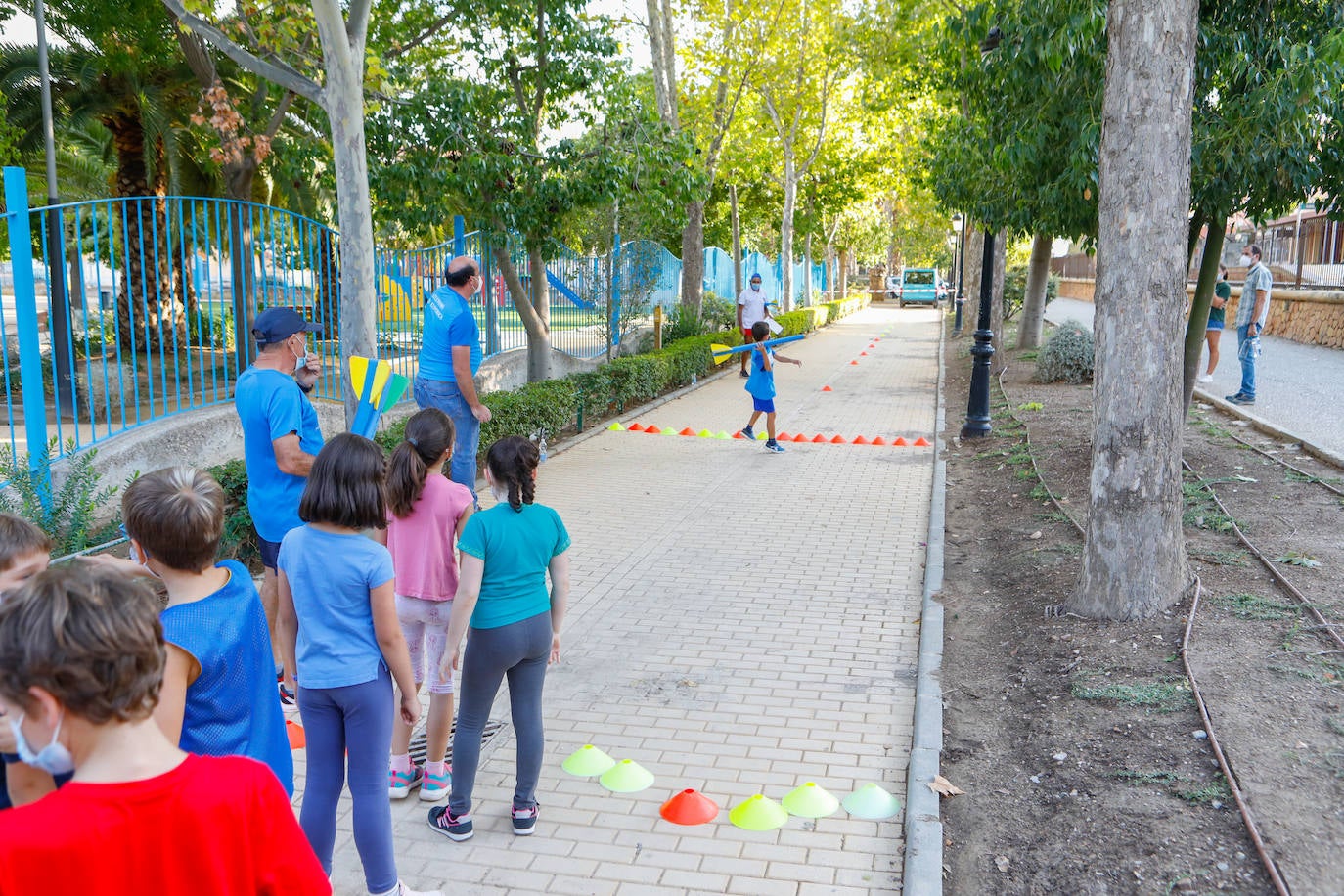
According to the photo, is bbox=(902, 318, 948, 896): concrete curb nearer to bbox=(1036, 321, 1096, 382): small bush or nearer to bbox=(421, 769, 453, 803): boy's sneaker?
bbox=(421, 769, 453, 803): boy's sneaker

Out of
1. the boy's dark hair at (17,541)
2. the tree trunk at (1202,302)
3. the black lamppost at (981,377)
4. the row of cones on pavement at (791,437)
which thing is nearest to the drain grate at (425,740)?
the boy's dark hair at (17,541)

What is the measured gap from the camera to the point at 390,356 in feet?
36.4

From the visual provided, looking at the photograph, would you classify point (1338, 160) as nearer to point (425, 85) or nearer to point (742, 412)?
point (742, 412)

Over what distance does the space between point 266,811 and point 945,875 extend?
273 centimetres

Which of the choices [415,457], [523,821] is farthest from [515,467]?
[523,821]

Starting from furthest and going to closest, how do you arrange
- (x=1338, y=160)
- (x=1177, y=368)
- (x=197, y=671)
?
(x=1338, y=160)
(x=1177, y=368)
(x=197, y=671)

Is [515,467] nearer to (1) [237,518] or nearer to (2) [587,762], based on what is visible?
(2) [587,762]

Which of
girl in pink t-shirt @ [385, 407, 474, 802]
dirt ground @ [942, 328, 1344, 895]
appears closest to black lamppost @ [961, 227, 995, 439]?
dirt ground @ [942, 328, 1344, 895]

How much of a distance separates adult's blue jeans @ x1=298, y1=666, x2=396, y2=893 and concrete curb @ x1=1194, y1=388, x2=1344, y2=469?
932 centimetres

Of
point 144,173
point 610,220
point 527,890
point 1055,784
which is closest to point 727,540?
point 1055,784

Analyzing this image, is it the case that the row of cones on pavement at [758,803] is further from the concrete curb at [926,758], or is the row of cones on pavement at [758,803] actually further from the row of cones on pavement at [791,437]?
the row of cones on pavement at [791,437]

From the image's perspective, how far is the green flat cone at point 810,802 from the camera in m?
4.12

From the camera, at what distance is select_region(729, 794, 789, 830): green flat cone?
13.1 feet

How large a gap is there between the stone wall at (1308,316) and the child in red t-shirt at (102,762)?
77.0 ft
